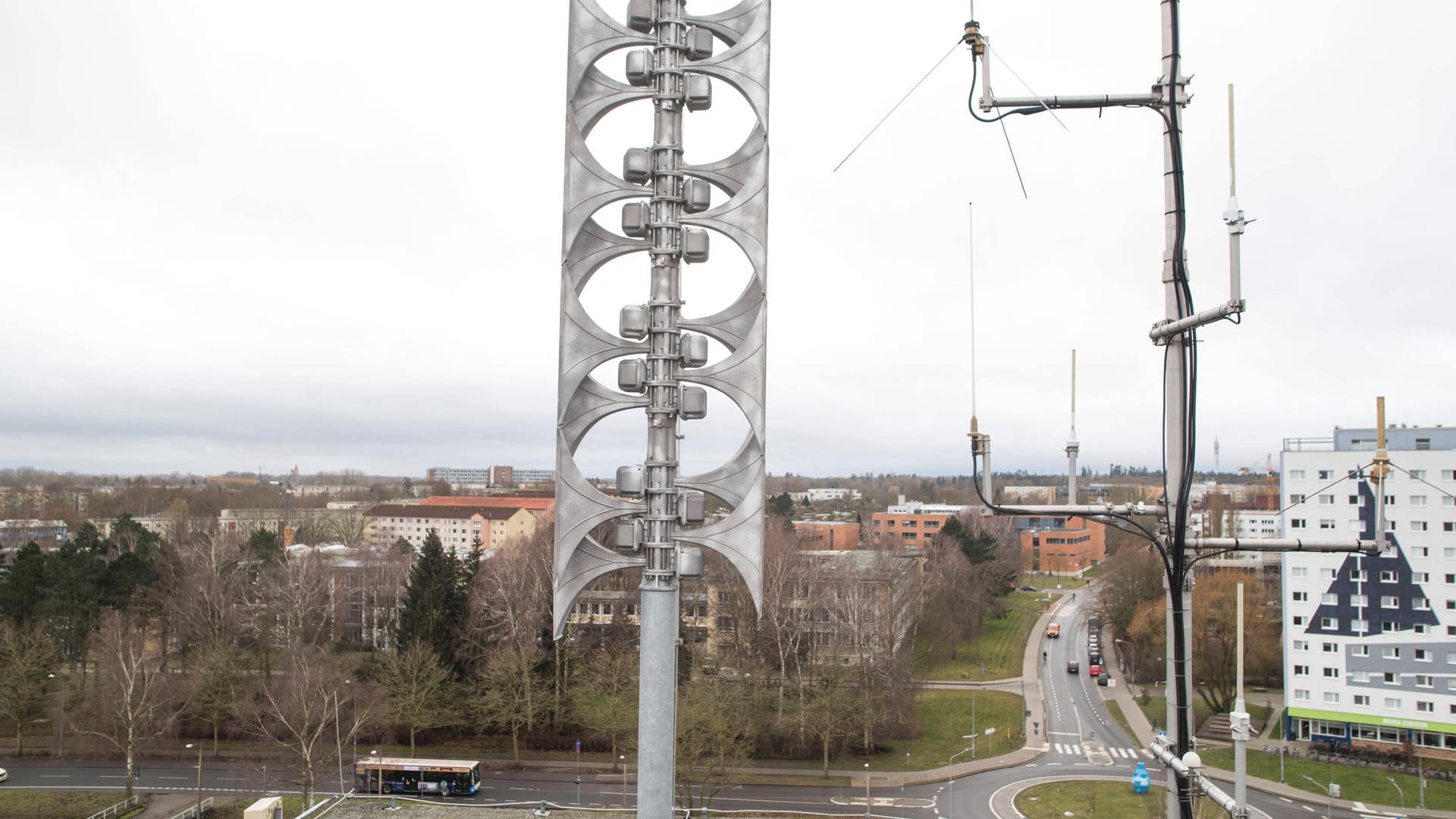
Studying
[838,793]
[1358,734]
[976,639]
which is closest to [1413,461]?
[1358,734]

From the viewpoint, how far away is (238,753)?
127 ft

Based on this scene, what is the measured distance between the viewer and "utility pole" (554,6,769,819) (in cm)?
1088

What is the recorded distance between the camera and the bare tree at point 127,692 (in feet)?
114

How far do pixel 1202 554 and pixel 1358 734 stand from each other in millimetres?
41648

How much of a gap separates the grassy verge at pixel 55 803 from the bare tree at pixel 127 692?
47.7 inches

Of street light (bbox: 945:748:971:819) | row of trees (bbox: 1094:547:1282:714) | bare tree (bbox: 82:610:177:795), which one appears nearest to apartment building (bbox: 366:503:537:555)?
bare tree (bbox: 82:610:177:795)

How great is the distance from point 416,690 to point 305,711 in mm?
8350

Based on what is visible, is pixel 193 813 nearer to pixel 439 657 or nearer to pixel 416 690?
pixel 416 690

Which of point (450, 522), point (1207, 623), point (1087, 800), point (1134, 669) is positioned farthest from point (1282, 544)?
point (450, 522)

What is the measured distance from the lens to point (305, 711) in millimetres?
29984

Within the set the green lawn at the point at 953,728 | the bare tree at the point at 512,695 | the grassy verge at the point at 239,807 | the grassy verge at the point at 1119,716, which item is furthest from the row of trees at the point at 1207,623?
the grassy verge at the point at 239,807

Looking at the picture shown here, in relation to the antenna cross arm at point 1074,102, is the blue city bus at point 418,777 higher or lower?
lower

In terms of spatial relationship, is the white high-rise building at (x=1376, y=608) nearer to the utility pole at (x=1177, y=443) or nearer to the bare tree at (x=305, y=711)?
the utility pole at (x=1177, y=443)

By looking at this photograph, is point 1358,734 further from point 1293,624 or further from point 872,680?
point 872,680
